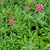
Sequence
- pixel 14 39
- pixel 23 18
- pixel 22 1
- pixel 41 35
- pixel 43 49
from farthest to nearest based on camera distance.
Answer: pixel 22 1 → pixel 23 18 → pixel 41 35 → pixel 14 39 → pixel 43 49

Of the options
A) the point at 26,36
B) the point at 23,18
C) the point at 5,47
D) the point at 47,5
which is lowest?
the point at 5,47

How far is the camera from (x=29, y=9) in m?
2.05

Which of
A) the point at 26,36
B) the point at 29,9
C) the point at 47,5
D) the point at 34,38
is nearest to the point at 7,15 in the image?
the point at 29,9

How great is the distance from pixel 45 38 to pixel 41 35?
11 centimetres

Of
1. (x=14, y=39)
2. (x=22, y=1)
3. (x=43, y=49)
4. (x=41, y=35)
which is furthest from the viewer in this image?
(x=22, y=1)

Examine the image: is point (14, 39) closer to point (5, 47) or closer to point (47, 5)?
point (5, 47)

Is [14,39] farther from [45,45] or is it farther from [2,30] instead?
[45,45]

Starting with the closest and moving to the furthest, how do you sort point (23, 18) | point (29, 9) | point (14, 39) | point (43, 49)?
1. point (43, 49)
2. point (14, 39)
3. point (23, 18)
4. point (29, 9)

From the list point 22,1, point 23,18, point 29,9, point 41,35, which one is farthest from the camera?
point 22,1

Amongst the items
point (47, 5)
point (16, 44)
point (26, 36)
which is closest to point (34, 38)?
point (26, 36)

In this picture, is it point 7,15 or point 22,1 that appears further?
point 22,1

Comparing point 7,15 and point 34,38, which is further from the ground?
point 7,15

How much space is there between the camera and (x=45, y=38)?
1675 mm

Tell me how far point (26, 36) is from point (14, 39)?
200 millimetres
